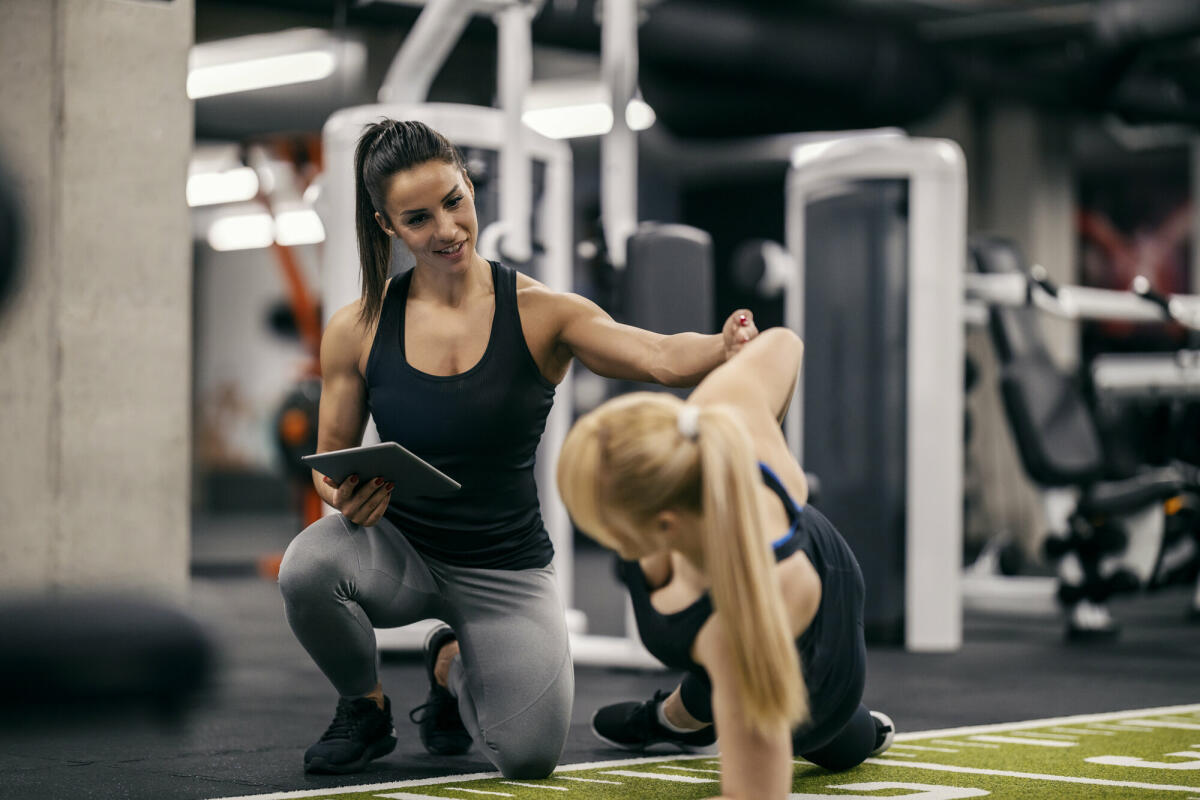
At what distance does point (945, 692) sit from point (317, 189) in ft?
7.20

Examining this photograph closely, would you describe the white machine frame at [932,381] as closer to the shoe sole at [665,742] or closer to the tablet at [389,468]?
the shoe sole at [665,742]

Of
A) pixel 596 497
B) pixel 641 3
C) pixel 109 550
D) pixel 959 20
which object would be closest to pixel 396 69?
→ pixel 109 550

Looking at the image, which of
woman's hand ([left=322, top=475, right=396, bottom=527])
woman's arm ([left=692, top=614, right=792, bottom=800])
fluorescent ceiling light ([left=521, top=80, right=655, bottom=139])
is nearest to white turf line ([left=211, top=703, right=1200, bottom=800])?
woman's hand ([left=322, top=475, right=396, bottom=527])

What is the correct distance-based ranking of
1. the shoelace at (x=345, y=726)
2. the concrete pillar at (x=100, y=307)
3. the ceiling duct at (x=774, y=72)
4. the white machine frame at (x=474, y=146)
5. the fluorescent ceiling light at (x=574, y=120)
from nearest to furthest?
the shoelace at (x=345, y=726) < the concrete pillar at (x=100, y=307) < the white machine frame at (x=474, y=146) < the ceiling duct at (x=774, y=72) < the fluorescent ceiling light at (x=574, y=120)

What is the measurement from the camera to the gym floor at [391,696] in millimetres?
2367

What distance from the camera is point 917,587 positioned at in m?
4.74

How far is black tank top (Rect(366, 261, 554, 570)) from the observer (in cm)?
243

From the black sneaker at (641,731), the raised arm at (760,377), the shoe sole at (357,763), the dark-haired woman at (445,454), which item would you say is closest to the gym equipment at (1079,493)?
the black sneaker at (641,731)

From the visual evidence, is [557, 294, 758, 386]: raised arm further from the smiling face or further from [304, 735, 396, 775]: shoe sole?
[304, 735, 396, 775]: shoe sole

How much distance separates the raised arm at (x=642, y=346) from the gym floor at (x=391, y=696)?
2.44ft

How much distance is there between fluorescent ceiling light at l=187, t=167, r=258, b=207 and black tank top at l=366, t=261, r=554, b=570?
32.6 ft

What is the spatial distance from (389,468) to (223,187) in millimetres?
10919

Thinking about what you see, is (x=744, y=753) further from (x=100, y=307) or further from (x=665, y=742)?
(x=100, y=307)

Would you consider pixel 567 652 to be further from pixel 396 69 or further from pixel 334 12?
pixel 334 12
